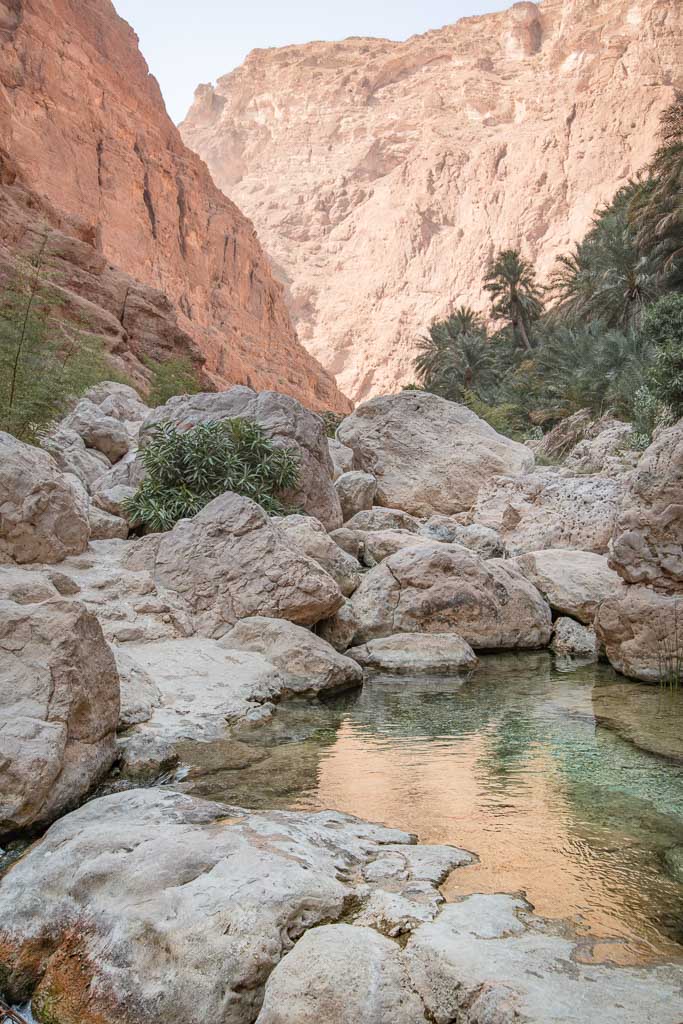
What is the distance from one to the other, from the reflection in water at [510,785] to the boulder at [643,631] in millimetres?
316

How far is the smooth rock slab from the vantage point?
2.19 m

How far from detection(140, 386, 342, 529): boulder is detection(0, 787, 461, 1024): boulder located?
844 cm

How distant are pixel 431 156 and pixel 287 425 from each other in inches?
3207

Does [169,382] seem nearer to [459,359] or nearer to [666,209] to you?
[666,209]

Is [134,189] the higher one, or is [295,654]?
[134,189]

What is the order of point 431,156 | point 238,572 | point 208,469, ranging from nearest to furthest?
point 238,572
point 208,469
point 431,156

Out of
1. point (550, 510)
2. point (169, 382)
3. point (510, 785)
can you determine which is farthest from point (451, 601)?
point (169, 382)

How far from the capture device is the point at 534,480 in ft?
46.6

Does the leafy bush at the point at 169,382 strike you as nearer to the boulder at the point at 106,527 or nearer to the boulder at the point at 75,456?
the boulder at the point at 75,456

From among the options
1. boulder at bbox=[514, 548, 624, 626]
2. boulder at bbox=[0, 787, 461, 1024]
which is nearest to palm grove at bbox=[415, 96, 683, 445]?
boulder at bbox=[514, 548, 624, 626]

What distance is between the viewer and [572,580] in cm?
938

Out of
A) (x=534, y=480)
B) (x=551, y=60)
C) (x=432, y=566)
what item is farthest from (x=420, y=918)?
(x=551, y=60)

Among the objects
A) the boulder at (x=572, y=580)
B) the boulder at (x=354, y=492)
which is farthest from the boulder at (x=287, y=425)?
the boulder at (x=572, y=580)

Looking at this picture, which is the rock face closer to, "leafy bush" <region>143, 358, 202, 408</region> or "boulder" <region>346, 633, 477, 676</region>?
"leafy bush" <region>143, 358, 202, 408</region>
